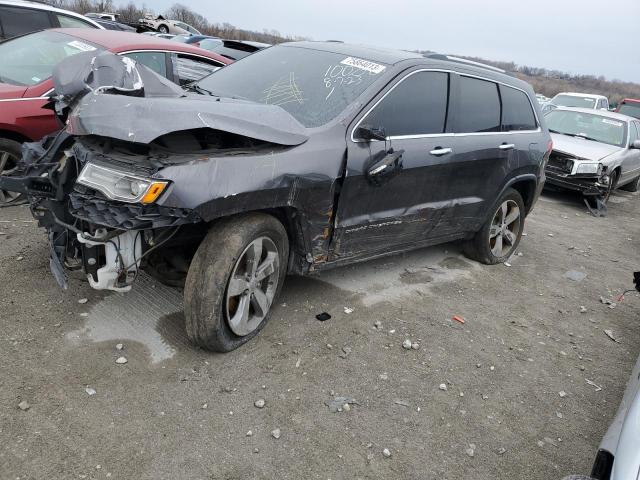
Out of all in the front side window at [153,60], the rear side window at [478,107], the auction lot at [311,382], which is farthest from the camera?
the front side window at [153,60]

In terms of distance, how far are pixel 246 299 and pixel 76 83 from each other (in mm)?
1659

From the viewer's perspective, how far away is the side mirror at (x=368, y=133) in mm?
3432

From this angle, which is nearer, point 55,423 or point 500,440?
point 55,423

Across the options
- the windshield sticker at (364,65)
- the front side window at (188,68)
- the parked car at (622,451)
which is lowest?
the parked car at (622,451)

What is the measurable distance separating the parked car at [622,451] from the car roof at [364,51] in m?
2.73

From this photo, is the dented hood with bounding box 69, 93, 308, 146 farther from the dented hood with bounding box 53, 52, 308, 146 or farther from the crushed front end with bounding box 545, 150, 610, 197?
the crushed front end with bounding box 545, 150, 610, 197

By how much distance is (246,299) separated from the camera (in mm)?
3266

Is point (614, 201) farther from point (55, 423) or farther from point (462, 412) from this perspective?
point (55, 423)

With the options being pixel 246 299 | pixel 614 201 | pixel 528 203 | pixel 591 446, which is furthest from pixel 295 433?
pixel 614 201

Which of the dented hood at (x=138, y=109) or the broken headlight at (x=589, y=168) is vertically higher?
the dented hood at (x=138, y=109)

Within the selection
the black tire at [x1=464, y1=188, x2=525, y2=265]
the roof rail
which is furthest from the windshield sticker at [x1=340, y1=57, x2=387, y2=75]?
the black tire at [x1=464, y1=188, x2=525, y2=265]

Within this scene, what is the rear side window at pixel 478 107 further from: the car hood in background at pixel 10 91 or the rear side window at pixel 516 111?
the car hood in background at pixel 10 91

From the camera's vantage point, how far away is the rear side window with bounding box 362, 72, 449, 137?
12.0ft

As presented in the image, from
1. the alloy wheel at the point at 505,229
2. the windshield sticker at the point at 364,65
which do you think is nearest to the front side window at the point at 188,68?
the windshield sticker at the point at 364,65
